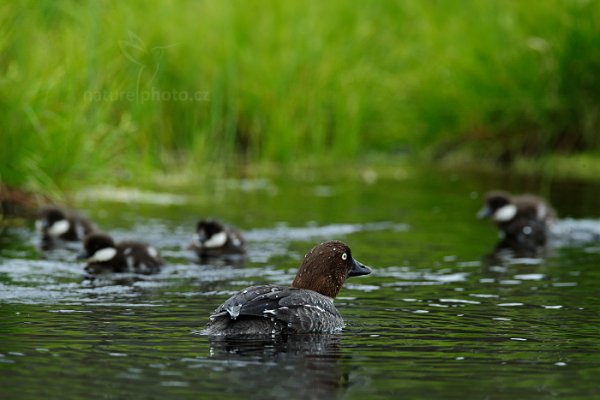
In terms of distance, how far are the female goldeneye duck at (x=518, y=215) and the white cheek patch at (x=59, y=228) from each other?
4.43 m

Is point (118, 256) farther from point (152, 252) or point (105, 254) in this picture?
point (152, 252)

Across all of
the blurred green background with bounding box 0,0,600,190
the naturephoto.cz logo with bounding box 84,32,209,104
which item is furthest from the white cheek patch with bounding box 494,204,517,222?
the blurred green background with bounding box 0,0,600,190

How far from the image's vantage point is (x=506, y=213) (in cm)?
1384

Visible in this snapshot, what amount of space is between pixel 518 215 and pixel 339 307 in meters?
5.33

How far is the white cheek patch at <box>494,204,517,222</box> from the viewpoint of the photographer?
45.4 feet

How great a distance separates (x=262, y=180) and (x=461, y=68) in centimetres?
425

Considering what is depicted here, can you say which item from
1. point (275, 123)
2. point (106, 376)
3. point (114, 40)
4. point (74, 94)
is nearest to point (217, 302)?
point (106, 376)

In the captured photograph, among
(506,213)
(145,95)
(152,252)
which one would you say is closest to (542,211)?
(506,213)

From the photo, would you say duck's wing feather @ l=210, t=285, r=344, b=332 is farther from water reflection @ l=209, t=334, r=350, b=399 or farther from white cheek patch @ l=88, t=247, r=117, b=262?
white cheek patch @ l=88, t=247, r=117, b=262

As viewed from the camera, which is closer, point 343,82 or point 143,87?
point 143,87

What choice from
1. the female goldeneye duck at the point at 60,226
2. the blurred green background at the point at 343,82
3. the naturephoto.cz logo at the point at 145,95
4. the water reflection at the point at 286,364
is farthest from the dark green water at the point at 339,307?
the blurred green background at the point at 343,82

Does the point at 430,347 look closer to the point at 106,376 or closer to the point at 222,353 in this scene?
the point at 222,353

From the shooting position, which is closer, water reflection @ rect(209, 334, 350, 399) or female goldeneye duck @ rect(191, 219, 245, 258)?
water reflection @ rect(209, 334, 350, 399)

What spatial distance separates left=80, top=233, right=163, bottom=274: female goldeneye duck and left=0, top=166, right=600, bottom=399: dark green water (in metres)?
0.14
